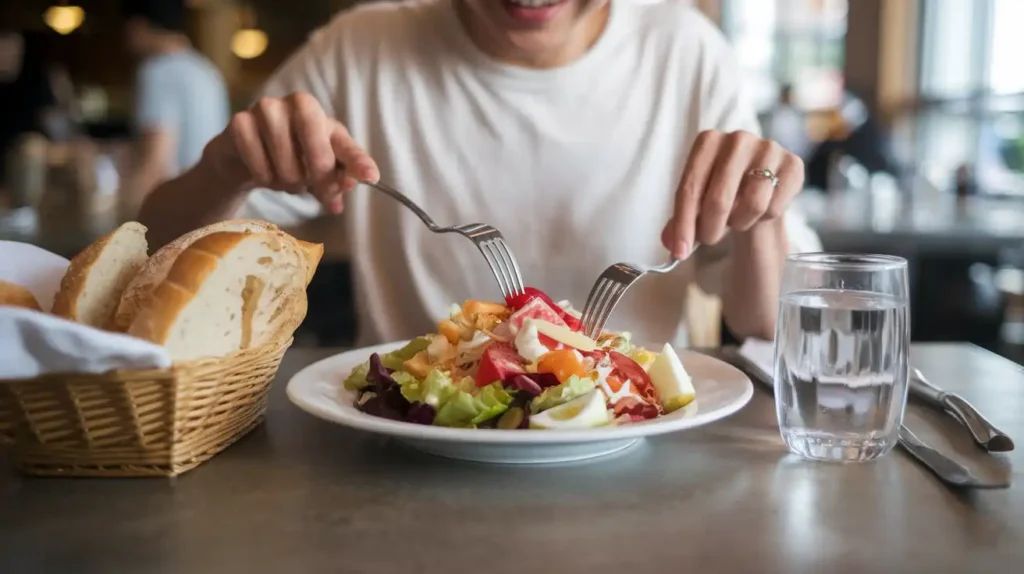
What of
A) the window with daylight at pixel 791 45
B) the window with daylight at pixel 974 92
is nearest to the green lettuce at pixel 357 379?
the window with daylight at pixel 974 92

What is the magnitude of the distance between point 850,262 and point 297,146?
1.91ft

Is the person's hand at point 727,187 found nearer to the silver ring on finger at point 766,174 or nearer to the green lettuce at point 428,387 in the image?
the silver ring on finger at point 766,174

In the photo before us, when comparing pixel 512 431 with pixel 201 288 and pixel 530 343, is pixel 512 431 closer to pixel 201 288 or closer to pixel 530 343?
Answer: pixel 530 343

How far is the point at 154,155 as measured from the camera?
3.50 meters

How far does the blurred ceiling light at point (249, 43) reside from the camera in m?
6.08

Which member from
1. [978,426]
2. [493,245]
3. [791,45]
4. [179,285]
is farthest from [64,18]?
[978,426]

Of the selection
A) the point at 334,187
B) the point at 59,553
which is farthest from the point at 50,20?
the point at 59,553

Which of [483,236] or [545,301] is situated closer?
[545,301]

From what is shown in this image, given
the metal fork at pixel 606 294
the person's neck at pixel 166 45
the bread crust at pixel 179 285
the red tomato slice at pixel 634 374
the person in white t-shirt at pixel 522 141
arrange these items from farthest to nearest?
the person's neck at pixel 166 45 → the person in white t-shirt at pixel 522 141 → the metal fork at pixel 606 294 → the red tomato slice at pixel 634 374 → the bread crust at pixel 179 285

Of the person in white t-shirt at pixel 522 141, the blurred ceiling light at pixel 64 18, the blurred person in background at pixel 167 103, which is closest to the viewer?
the person in white t-shirt at pixel 522 141

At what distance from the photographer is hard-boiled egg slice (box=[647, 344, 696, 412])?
723 mm

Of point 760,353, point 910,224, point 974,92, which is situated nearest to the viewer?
point 760,353

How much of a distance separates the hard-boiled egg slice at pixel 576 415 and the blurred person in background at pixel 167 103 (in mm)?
3076

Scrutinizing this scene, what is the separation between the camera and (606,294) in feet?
2.82
